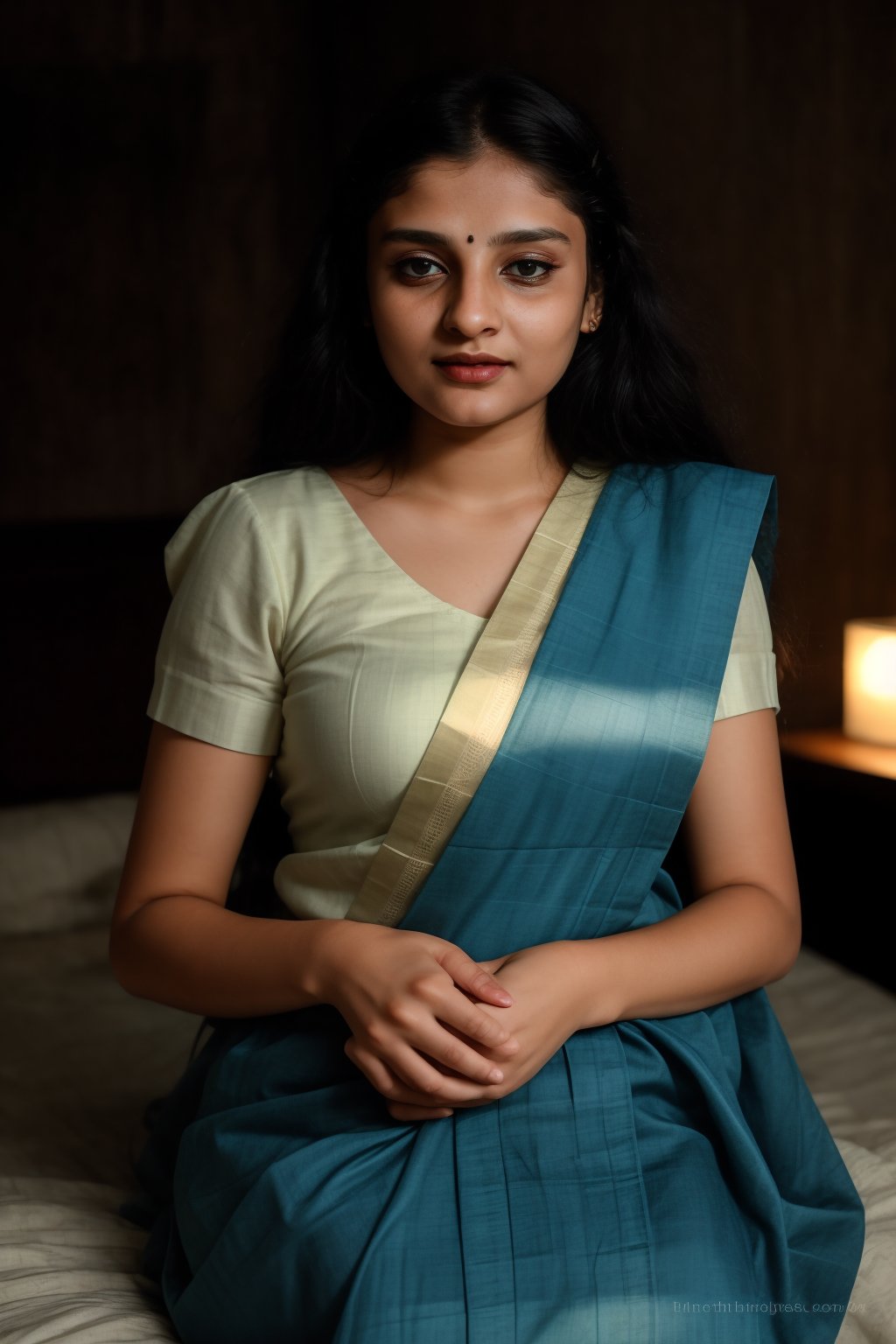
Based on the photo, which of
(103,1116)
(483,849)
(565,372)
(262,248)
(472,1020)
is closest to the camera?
(472,1020)

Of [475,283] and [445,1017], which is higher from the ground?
[475,283]

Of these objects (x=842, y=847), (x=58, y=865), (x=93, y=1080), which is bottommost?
(x=58, y=865)

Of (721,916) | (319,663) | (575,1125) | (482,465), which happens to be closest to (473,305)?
(482,465)

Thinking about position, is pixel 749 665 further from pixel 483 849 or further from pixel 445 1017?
pixel 445 1017

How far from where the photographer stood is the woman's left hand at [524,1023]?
104 centimetres

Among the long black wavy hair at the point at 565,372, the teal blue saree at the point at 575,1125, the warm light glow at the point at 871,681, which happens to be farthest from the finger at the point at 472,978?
the warm light glow at the point at 871,681

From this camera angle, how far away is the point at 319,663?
1.22 m

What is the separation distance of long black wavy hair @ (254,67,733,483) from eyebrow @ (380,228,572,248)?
0.32 ft

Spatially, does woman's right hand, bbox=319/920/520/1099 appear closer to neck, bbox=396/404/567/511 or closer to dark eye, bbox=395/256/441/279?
neck, bbox=396/404/567/511

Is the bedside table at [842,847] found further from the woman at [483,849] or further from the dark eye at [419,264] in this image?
the dark eye at [419,264]

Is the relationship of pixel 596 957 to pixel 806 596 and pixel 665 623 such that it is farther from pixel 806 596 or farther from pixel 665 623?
pixel 806 596

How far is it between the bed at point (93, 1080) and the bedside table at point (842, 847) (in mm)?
212

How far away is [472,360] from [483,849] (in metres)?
0.42

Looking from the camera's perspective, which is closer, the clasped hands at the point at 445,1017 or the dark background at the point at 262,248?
the clasped hands at the point at 445,1017
